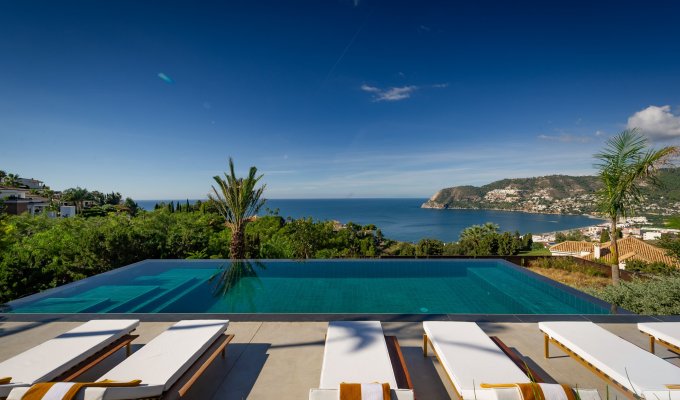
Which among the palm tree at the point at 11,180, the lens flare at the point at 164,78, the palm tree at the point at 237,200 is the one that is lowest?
the palm tree at the point at 237,200

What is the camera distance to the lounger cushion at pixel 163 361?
2168 mm

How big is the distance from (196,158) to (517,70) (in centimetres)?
2145

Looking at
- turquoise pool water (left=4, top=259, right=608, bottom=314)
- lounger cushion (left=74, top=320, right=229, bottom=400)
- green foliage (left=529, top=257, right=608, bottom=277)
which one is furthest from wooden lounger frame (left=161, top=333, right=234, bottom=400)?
green foliage (left=529, top=257, right=608, bottom=277)

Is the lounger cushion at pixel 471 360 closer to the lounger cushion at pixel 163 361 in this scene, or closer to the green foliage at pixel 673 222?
the lounger cushion at pixel 163 361

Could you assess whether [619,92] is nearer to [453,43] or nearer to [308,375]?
[453,43]

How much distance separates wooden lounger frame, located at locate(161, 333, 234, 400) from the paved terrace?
0.87 ft

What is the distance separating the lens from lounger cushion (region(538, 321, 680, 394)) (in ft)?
7.65

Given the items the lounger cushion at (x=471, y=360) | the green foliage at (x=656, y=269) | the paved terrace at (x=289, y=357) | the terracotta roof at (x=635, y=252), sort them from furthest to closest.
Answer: the terracotta roof at (x=635, y=252) < the green foliage at (x=656, y=269) < the paved terrace at (x=289, y=357) < the lounger cushion at (x=471, y=360)

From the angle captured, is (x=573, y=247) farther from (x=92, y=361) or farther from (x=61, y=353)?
(x=61, y=353)

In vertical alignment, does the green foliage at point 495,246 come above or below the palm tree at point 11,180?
below

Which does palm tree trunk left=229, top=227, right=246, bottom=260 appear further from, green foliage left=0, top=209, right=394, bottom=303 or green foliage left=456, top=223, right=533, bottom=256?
green foliage left=456, top=223, right=533, bottom=256

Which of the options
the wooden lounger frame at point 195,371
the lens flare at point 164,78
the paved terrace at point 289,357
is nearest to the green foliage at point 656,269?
the paved terrace at point 289,357

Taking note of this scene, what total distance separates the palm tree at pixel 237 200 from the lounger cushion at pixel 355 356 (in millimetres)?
7840

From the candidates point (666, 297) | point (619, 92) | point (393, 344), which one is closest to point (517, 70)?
point (619, 92)
